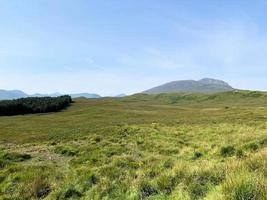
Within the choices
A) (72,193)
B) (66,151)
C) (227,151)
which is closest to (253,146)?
(227,151)

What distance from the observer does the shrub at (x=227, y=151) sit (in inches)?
638

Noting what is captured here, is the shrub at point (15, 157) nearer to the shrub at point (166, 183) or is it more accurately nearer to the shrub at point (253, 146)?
the shrub at point (253, 146)

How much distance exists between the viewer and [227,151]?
54.5 ft

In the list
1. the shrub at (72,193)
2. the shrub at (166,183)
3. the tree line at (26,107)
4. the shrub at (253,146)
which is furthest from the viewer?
the tree line at (26,107)

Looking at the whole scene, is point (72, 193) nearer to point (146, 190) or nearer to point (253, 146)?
point (146, 190)

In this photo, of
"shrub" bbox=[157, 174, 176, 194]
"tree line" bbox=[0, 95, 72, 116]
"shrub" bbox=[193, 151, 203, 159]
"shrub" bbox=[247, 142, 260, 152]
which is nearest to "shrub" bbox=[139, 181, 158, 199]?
"shrub" bbox=[157, 174, 176, 194]

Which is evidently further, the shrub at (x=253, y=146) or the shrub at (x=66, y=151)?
the shrub at (x=66, y=151)

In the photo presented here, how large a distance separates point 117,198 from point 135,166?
4672mm

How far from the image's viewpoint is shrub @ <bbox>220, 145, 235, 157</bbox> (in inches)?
638

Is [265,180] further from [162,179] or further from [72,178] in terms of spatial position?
[72,178]

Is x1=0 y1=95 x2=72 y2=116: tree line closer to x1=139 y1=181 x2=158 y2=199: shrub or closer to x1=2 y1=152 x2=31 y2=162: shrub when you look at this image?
x1=2 y1=152 x2=31 y2=162: shrub

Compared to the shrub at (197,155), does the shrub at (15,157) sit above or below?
below

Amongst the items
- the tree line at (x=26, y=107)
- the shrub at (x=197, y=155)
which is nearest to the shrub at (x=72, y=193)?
the shrub at (x=197, y=155)

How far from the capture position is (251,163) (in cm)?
966
